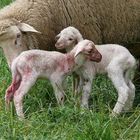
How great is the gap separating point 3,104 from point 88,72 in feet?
2.89

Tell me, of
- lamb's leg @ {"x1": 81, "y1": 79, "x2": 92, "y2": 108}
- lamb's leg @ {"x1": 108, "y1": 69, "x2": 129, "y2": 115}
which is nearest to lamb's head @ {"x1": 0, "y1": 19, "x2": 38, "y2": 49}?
lamb's leg @ {"x1": 81, "y1": 79, "x2": 92, "y2": 108}

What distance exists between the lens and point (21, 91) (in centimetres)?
605

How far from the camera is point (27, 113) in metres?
6.29

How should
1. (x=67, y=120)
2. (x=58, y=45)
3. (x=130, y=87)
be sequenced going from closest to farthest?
1. (x=67, y=120)
2. (x=58, y=45)
3. (x=130, y=87)

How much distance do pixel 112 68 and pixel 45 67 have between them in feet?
2.06

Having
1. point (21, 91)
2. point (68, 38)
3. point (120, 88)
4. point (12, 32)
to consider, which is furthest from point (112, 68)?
point (12, 32)

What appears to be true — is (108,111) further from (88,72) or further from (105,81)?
(105,81)

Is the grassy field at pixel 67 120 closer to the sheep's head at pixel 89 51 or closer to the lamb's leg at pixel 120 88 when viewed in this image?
the lamb's leg at pixel 120 88

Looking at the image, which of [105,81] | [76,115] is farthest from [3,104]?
[105,81]

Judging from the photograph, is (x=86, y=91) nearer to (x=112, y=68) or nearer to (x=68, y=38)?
(x=112, y=68)

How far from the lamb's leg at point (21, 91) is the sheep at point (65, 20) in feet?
1.23

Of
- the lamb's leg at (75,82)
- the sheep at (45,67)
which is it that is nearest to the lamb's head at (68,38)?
the sheep at (45,67)

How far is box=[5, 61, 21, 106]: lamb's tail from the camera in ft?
19.9

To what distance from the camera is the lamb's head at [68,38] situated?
20.6ft
